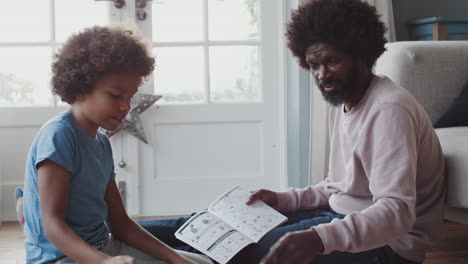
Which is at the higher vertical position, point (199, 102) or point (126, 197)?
point (199, 102)

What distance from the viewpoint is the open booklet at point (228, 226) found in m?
1.28

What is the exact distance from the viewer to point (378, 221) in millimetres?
1115

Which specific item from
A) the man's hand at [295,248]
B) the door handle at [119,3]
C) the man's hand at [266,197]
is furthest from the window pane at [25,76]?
the man's hand at [295,248]

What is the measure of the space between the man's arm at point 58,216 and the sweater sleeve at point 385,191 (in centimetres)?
45

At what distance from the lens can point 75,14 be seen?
288cm

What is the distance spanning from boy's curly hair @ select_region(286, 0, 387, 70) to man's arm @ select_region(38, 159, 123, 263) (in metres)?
0.69

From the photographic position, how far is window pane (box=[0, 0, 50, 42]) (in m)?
2.87

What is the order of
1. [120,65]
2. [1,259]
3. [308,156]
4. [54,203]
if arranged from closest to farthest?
1. [54,203]
2. [120,65]
3. [1,259]
4. [308,156]

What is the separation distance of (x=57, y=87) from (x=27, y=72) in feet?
5.99

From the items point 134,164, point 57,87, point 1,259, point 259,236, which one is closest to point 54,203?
point 57,87

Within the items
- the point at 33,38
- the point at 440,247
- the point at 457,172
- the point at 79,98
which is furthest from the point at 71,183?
the point at 33,38

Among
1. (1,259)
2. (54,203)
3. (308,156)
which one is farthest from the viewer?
(308,156)

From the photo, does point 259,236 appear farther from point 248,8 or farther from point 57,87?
point 248,8

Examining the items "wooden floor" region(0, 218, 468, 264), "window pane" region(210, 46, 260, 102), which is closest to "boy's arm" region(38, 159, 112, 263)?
"wooden floor" region(0, 218, 468, 264)
